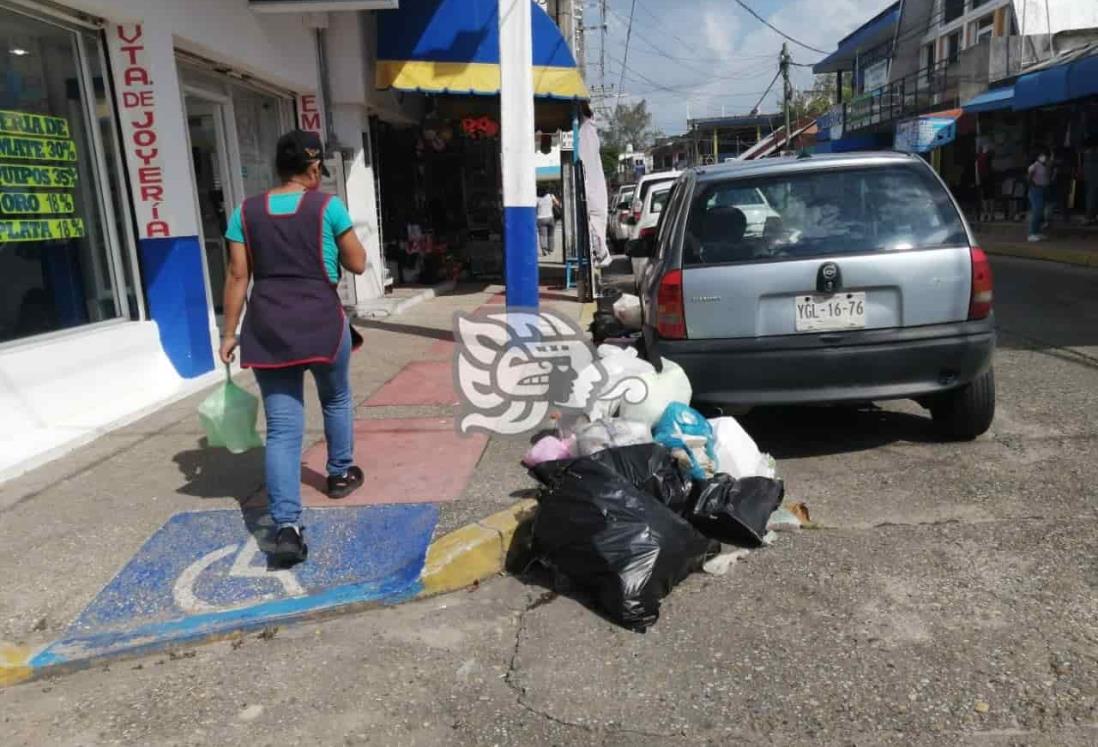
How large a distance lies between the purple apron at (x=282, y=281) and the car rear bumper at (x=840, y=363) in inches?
77.5

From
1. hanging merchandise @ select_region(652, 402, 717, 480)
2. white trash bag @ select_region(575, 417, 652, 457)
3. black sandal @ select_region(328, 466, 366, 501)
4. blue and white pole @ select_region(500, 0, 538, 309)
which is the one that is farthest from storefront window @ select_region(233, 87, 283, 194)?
hanging merchandise @ select_region(652, 402, 717, 480)

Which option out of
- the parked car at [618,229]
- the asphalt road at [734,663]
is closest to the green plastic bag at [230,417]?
the asphalt road at [734,663]

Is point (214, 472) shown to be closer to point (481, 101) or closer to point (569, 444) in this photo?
point (569, 444)

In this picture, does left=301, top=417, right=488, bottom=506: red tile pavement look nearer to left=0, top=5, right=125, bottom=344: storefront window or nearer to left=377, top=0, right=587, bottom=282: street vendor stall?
left=0, top=5, right=125, bottom=344: storefront window

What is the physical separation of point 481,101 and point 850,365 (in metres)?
10.2

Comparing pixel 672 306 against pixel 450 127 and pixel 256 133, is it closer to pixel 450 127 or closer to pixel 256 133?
pixel 256 133

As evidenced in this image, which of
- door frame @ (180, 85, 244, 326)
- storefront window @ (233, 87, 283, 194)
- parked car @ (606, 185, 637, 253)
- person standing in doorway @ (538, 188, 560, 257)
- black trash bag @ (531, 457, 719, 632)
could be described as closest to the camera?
black trash bag @ (531, 457, 719, 632)

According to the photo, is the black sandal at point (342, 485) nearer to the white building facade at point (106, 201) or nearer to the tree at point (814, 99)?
the white building facade at point (106, 201)

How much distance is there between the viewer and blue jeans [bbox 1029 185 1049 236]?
1695cm

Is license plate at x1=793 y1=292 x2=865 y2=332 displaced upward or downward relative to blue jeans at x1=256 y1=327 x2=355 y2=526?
upward

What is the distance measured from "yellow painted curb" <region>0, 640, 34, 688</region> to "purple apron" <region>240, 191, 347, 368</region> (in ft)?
4.55

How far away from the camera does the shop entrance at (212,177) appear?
834cm

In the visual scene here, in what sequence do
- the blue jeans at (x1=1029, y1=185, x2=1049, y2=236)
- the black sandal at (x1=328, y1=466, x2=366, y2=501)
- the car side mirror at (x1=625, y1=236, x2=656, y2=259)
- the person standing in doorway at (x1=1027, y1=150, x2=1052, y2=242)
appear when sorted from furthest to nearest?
the blue jeans at (x1=1029, y1=185, x2=1049, y2=236) < the person standing in doorway at (x1=1027, y1=150, x2=1052, y2=242) < the car side mirror at (x1=625, y1=236, x2=656, y2=259) < the black sandal at (x1=328, y1=466, x2=366, y2=501)

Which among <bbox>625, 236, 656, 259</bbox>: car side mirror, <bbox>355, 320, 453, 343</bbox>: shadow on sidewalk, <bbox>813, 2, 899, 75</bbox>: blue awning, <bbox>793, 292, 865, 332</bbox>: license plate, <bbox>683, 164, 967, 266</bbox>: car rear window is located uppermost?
<bbox>813, 2, 899, 75</bbox>: blue awning
